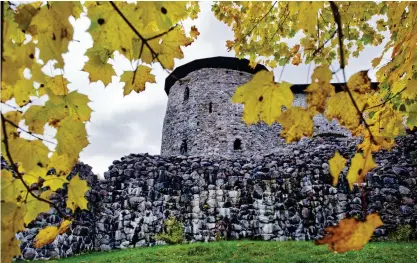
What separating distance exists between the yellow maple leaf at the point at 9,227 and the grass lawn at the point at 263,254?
5794 mm

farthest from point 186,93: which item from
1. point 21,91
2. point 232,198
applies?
point 21,91

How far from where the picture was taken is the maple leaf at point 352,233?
1.55 meters

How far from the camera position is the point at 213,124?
23.9 meters

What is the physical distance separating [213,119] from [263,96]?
2257cm

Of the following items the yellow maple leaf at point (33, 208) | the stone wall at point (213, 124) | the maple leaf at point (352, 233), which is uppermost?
the stone wall at point (213, 124)

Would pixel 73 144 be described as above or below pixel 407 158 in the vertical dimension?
below

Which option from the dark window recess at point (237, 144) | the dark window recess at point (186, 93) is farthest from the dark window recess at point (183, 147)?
the dark window recess at point (186, 93)

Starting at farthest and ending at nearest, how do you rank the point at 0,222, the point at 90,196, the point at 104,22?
the point at 90,196
the point at 104,22
the point at 0,222

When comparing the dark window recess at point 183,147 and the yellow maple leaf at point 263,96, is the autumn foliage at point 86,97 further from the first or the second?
the dark window recess at point 183,147

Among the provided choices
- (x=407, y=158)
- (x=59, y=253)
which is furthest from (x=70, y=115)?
(x=407, y=158)

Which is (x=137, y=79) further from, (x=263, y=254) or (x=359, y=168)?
(x=263, y=254)

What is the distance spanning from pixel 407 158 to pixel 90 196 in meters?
9.28

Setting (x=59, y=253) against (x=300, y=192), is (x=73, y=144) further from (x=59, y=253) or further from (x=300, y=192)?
(x=300, y=192)

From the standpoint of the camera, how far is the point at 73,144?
1647mm
